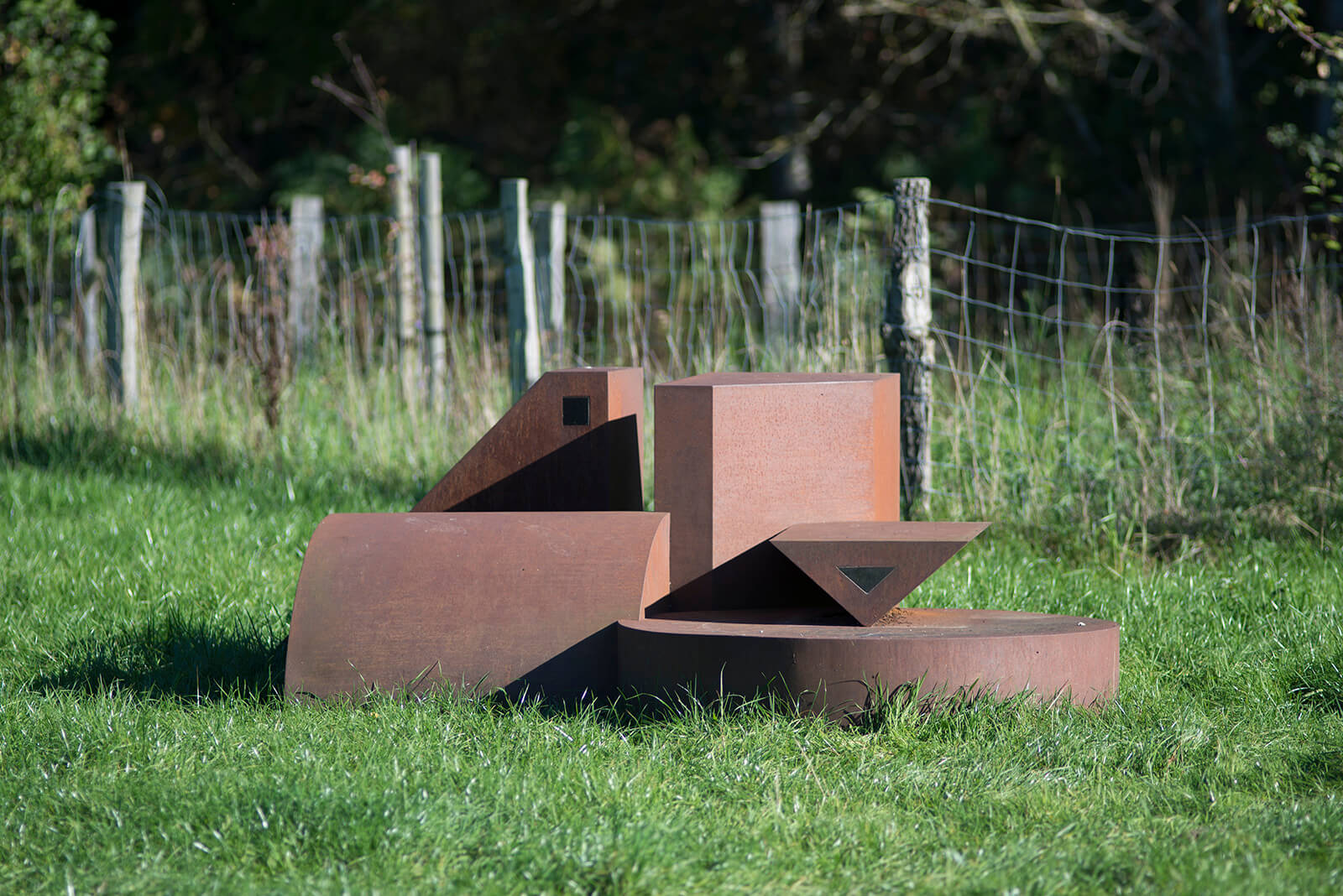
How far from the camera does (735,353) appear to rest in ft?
24.0

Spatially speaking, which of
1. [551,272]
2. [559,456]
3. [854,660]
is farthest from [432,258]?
[854,660]

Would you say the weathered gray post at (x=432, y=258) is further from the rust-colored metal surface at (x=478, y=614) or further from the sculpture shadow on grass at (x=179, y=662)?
the rust-colored metal surface at (x=478, y=614)

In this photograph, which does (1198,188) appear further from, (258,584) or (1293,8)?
(258,584)

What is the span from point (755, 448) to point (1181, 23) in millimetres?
9873

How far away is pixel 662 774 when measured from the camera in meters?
2.96

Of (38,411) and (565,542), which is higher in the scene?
(38,411)

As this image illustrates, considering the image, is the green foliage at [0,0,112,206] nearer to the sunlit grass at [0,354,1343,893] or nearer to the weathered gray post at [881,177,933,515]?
the sunlit grass at [0,354,1343,893]

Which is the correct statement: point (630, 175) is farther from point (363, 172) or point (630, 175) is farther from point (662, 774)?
point (662, 774)

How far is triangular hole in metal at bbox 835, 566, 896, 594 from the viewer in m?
3.23

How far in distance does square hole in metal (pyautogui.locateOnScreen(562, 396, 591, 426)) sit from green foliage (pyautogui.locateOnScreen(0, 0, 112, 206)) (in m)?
7.76

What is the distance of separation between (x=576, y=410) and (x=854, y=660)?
116cm

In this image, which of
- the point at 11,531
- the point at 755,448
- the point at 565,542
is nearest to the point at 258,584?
the point at 11,531

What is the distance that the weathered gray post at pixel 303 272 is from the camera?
7.85 meters

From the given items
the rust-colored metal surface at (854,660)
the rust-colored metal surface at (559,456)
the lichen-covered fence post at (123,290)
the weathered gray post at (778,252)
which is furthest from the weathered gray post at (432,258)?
the rust-colored metal surface at (854,660)
